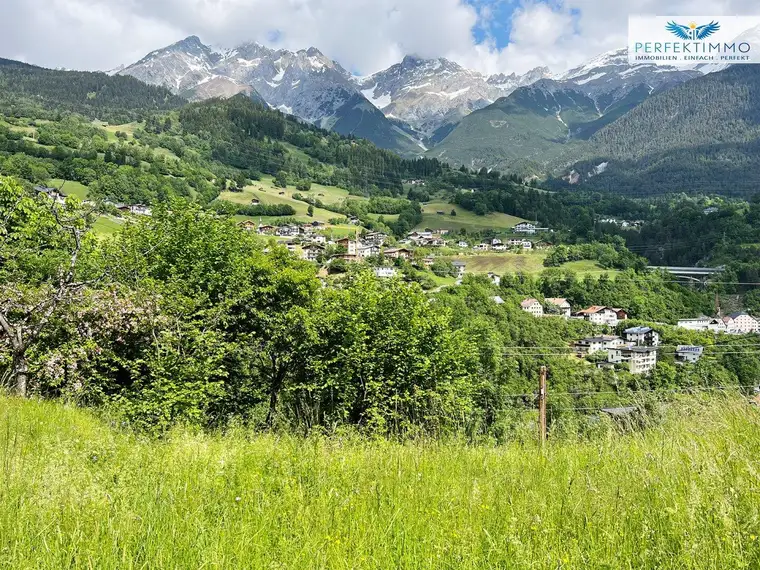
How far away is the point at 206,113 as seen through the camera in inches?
7746

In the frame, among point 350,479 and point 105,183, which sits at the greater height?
point 105,183

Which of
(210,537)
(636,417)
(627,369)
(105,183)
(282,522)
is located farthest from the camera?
(105,183)

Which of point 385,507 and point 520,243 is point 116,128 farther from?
point 385,507

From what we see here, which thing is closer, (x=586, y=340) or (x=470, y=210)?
(x=586, y=340)

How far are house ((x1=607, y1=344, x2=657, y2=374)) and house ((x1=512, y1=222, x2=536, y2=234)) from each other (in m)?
79.8

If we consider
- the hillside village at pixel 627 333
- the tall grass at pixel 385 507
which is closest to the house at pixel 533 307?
the hillside village at pixel 627 333

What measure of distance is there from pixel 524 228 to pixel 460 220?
1994 centimetres

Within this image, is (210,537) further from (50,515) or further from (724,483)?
(724,483)

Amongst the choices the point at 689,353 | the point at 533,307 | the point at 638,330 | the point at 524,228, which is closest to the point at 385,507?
the point at 689,353

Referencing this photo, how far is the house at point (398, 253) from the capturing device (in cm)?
10650

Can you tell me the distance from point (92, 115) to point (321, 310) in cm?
21582

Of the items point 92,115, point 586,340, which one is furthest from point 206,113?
point 586,340

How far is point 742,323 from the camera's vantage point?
8100 centimetres

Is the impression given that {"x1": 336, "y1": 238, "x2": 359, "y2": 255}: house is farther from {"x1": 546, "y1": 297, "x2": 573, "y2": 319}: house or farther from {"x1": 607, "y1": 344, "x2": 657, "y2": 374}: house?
{"x1": 607, "y1": 344, "x2": 657, "y2": 374}: house
